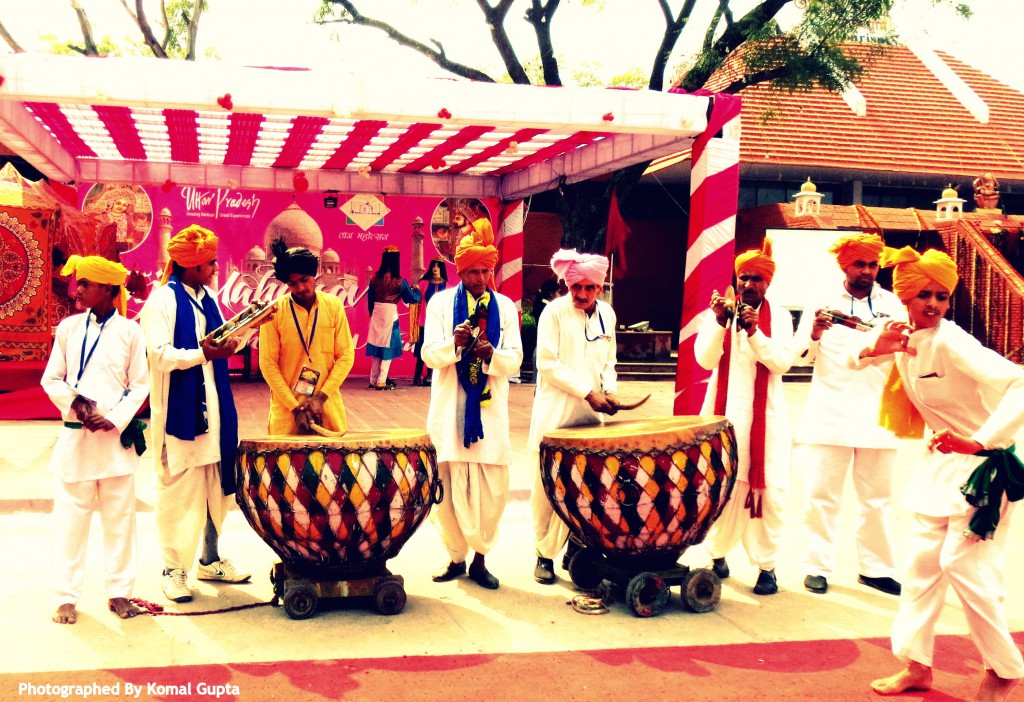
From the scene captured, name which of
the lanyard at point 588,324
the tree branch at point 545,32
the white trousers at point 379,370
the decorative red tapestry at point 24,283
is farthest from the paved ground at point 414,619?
the tree branch at point 545,32

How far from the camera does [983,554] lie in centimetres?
373

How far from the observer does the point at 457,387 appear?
5430 mm

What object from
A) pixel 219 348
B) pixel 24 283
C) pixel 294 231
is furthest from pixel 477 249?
pixel 294 231

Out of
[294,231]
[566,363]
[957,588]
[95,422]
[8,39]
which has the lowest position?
[957,588]

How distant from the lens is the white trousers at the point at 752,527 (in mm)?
5250

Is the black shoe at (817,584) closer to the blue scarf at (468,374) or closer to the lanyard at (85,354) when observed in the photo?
the blue scarf at (468,374)

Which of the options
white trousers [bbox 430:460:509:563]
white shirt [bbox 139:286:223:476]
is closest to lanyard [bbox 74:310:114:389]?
white shirt [bbox 139:286:223:476]

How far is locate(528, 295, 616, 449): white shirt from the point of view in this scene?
542 cm

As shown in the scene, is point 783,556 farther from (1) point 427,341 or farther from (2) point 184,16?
(2) point 184,16

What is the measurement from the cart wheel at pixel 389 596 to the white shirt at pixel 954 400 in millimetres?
2314

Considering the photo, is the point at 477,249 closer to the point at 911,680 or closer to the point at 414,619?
the point at 414,619

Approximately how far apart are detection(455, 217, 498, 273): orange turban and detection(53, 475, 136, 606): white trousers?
78.1 inches

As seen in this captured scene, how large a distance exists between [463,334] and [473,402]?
1.24 feet

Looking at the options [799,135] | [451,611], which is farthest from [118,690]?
[799,135]
